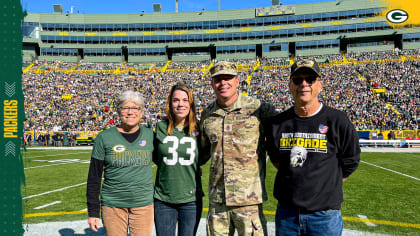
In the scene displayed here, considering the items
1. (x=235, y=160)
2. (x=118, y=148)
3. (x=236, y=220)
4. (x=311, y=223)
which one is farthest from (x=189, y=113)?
(x=311, y=223)

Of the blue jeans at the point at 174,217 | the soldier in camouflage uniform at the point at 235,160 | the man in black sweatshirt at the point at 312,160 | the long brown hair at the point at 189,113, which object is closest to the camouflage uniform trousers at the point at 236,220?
the soldier in camouflage uniform at the point at 235,160

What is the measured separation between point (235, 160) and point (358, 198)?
5.17 m

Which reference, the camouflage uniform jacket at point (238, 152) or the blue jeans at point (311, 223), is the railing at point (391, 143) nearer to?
the camouflage uniform jacket at point (238, 152)

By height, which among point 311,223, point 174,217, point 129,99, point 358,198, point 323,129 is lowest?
point 358,198

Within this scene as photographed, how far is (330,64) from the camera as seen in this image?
40375mm

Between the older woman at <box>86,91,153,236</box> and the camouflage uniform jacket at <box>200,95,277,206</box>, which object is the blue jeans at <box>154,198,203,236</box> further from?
the camouflage uniform jacket at <box>200,95,277,206</box>

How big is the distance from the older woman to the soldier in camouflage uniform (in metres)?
0.67

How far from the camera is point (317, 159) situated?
2.23m

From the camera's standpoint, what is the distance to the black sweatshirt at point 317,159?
221 centimetres

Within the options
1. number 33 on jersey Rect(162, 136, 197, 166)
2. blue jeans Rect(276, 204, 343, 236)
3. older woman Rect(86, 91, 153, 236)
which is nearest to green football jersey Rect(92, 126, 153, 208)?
older woman Rect(86, 91, 153, 236)

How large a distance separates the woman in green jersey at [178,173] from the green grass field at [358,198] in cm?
274

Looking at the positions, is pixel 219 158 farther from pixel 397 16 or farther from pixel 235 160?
pixel 397 16

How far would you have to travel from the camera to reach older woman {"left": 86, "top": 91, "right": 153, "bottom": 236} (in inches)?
102

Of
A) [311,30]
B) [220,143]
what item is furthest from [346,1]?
[220,143]
